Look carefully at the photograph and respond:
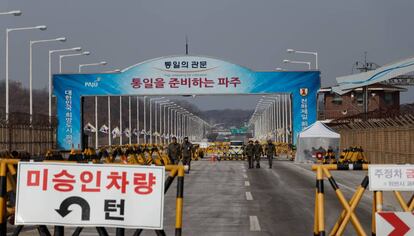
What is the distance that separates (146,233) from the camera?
1220cm

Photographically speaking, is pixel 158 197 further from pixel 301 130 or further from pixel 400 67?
pixel 301 130

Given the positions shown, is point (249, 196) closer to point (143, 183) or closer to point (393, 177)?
point (393, 177)

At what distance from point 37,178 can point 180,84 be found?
39785mm

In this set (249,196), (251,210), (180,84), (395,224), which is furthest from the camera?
(180,84)

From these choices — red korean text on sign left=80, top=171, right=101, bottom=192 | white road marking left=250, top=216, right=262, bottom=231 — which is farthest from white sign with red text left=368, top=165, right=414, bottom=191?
white road marking left=250, top=216, right=262, bottom=231

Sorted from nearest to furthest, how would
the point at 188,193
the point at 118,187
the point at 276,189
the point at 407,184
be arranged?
the point at 118,187 → the point at 407,184 → the point at 188,193 → the point at 276,189

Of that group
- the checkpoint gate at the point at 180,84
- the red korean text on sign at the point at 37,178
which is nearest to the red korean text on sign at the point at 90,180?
the red korean text on sign at the point at 37,178

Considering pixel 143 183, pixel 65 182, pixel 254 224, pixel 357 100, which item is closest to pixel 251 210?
pixel 254 224

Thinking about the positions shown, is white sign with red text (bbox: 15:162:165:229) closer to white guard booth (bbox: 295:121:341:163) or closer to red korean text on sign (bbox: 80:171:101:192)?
→ red korean text on sign (bbox: 80:171:101:192)

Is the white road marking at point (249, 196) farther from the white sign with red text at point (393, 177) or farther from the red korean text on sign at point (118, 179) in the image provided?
the red korean text on sign at point (118, 179)

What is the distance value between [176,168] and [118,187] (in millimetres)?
829

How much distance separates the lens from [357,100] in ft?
310

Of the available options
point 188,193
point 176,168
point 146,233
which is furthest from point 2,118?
point 176,168

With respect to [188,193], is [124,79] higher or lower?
higher
